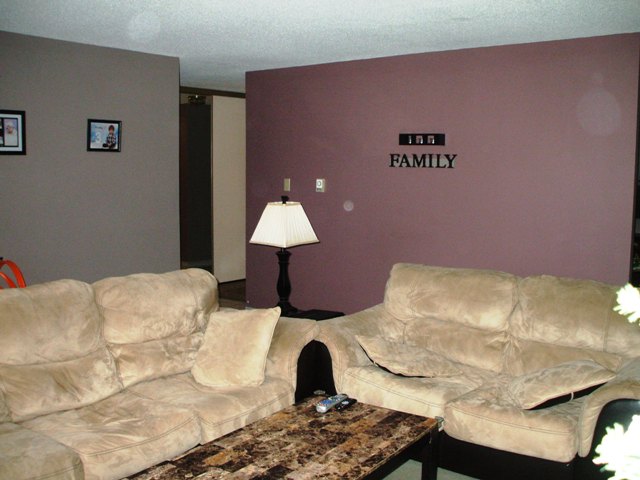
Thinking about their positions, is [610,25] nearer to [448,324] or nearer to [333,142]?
[448,324]

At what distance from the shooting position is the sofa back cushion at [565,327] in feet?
10.8

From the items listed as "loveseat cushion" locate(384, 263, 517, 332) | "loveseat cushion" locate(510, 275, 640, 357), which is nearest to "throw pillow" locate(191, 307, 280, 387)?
"loveseat cushion" locate(384, 263, 517, 332)

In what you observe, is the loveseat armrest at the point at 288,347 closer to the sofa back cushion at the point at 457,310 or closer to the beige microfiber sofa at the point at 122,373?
the beige microfiber sofa at the point at 122,373

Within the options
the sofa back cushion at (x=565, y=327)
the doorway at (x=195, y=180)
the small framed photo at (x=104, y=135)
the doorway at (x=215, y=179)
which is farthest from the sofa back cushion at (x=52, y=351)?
the doorway at (x=195, y=180)

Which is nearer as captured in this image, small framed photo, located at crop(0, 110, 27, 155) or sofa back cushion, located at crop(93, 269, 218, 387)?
sofa back cushion, located at crop(93, 269, 218, 387)

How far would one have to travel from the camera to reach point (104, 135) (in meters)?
5.32

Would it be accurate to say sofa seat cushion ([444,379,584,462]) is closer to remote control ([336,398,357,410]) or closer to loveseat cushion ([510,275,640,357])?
loveseat cushion ([510,275,640,357])

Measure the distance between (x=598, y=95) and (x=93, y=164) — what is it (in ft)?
12.6

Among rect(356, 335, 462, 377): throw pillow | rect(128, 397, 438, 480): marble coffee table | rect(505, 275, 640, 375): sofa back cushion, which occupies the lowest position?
rect(128, 397, 438, 480): marble coffee table

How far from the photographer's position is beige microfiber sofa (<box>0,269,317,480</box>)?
2.62m

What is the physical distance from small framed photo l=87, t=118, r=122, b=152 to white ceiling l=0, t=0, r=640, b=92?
617 mm

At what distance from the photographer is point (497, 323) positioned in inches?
144

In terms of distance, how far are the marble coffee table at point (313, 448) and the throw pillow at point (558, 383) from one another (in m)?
0.50

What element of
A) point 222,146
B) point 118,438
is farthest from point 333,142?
point 118,438
